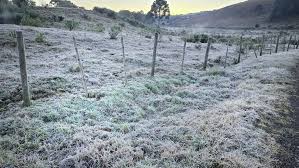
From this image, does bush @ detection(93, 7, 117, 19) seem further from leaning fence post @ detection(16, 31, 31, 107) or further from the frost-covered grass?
leaning fence post @ detection(16, 31, 31, 107)

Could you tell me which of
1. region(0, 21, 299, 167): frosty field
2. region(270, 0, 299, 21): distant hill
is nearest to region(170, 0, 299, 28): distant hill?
region(270, 0, 299, 21): distant hill

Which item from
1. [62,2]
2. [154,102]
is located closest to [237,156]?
[154,102]

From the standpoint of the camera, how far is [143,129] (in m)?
8.20

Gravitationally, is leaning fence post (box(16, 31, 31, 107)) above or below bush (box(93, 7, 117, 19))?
below

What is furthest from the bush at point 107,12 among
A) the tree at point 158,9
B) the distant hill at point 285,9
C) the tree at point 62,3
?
the distant hill at point 285,9

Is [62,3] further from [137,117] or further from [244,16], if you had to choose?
[244,16]

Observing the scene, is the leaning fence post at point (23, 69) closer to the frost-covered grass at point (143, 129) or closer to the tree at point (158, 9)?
the frost-covered grass at point (143, 129)

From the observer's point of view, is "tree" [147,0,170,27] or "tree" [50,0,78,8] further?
"tree" [147,0,170,27]

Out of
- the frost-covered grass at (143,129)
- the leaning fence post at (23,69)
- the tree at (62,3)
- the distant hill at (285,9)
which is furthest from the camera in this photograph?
Result: the distant hill at (285,9)

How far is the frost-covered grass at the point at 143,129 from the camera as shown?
6.55 metres

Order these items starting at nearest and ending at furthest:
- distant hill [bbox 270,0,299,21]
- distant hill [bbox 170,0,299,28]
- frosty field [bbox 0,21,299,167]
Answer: frosty field [bbox 0,21,299,167]
distant hill [bbox 270,0,299,21]
distant hill [bbox 170,0,299,28]

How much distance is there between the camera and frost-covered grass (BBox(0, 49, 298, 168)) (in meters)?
6.55

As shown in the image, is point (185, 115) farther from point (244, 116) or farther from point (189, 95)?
point (189, 95)

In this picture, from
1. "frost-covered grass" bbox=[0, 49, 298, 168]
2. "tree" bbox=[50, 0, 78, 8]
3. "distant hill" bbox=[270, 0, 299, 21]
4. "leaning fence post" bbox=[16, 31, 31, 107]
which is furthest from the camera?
"distant hill" bbox=[270, 0, 299, 21]
